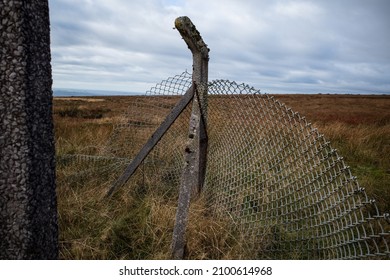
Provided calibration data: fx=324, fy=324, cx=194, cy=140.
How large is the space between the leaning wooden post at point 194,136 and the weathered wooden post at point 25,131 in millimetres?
1083

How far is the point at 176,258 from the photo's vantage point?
2871mm

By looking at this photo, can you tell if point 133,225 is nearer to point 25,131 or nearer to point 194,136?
point 194,136

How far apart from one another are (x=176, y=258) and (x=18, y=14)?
221 cm

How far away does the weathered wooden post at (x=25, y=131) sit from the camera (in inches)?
75.1

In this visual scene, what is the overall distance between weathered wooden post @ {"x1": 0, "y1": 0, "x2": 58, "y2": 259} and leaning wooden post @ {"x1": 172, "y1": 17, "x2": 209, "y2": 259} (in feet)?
3.55

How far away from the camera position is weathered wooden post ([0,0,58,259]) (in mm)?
1907

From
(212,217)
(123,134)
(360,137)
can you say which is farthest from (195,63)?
(360,137)

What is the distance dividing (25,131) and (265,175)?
3.18 meters

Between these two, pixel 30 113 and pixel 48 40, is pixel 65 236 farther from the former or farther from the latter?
pixel 48 40

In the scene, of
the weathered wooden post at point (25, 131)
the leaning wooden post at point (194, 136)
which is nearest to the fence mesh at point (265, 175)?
the leaning wooden post at point (194, 136)

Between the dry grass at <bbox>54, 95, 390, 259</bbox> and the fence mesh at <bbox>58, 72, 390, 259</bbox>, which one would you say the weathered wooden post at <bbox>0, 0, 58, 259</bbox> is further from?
the fence mesh at <bbox>58, 72, 390, 259</bbox>

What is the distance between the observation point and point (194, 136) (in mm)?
2947

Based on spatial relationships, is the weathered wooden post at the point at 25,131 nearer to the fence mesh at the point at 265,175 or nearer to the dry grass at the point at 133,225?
the dry grass at the point at 133,225

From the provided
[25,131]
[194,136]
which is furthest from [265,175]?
[25,131]
